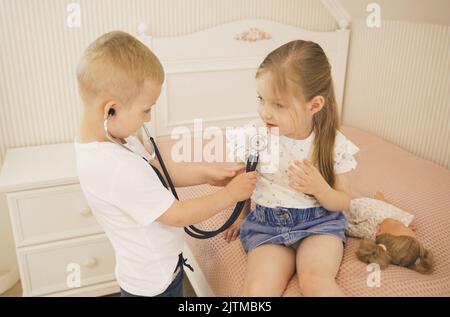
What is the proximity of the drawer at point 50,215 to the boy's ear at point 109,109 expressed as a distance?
79cm

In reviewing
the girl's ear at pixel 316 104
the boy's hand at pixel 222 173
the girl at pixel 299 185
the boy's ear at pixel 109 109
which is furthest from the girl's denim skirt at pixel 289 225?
the boy's ear at pixel 109 109

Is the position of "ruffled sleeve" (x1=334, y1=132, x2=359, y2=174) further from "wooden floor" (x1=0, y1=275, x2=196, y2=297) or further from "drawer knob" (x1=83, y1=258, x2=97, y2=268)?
"drawer knob" (x1=83, y1=258, x2=97, y2=268)

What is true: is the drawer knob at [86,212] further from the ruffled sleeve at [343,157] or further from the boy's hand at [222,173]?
the ruffled sleeve at [343,157]

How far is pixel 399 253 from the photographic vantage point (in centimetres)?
113

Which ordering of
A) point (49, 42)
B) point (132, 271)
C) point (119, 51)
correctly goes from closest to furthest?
1. point (119, 51)
2. point (132, 271)
3. point (49, 42)

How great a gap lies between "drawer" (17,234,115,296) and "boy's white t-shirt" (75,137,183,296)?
0.71 m

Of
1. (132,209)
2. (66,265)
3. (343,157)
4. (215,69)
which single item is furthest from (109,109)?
(215,69)

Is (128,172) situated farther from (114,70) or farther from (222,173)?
(222,173)

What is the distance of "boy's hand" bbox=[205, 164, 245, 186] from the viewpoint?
3.92 feet

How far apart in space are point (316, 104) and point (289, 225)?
332 mm

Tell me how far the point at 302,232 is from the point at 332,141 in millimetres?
260

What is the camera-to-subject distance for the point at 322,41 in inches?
89.0
